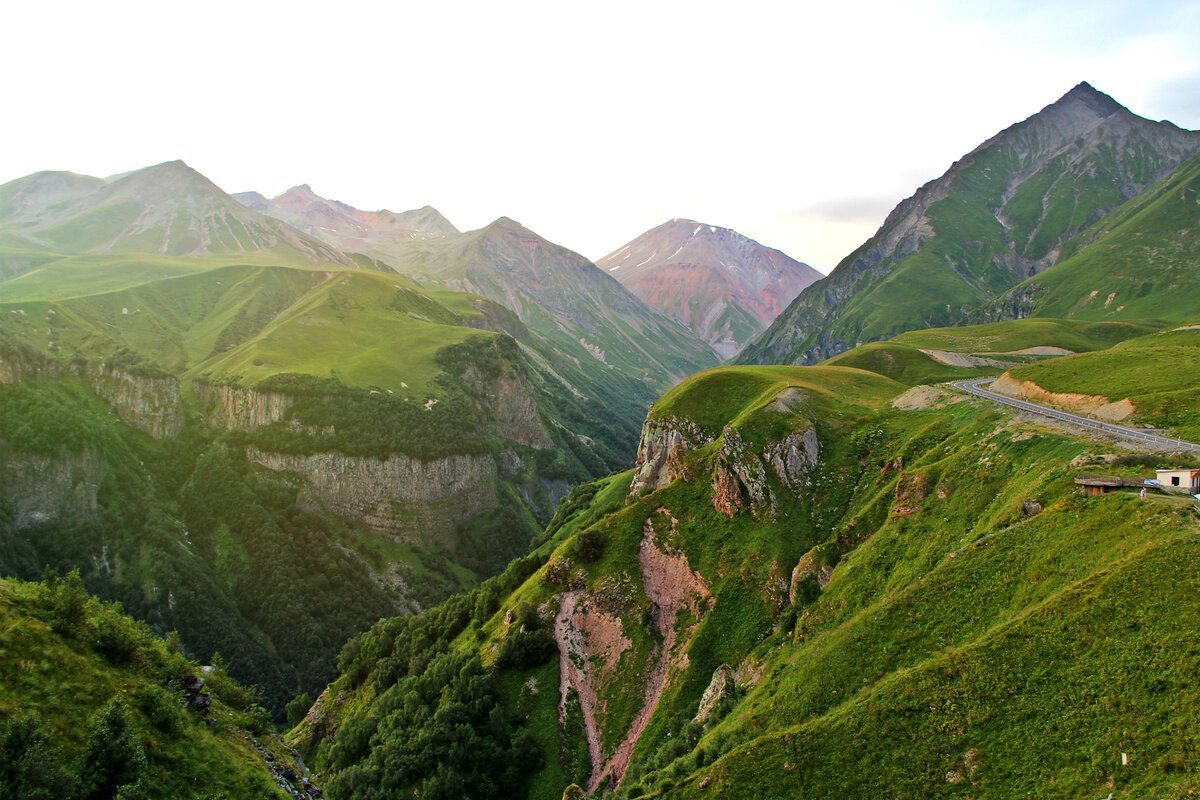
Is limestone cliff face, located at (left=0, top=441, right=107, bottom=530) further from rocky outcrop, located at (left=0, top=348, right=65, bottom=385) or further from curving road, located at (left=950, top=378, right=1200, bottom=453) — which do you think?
curving road, located at (left=950, top=378, right=1200, bottom=453)

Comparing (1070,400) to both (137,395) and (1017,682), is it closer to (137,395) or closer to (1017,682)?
(1017,682)

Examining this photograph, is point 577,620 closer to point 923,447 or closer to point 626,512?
point 626,512

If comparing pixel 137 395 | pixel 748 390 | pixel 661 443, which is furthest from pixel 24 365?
pixel 748 390

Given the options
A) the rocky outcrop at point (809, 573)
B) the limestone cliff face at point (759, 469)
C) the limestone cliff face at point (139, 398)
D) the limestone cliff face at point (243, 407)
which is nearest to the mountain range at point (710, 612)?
the limestone cliff face at point (759, 469)

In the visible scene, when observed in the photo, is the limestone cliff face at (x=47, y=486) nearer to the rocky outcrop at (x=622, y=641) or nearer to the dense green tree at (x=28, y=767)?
the rocky outcrop at (x=622, y=641)

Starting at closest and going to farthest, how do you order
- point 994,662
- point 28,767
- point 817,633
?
point 28,767 → point 994,662 → point 817,633

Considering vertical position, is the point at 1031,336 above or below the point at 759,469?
above

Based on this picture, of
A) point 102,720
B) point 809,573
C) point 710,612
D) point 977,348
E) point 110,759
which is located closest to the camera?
point 110,759
